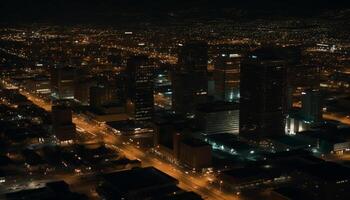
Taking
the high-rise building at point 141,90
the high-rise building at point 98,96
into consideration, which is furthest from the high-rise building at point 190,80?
the high-rise building at point 98,96

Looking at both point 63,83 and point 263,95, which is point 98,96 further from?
point 263,95

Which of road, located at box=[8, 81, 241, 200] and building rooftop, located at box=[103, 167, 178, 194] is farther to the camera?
road, located at box=[8, 81, 241, 200]

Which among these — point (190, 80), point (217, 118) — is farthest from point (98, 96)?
point (217, 118)

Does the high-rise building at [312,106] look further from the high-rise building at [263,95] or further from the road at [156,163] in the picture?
the road at [156,163]

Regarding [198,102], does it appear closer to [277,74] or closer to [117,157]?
[277,74]

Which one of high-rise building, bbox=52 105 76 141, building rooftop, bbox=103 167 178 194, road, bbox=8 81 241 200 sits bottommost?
road, bbox=8 81 241 200

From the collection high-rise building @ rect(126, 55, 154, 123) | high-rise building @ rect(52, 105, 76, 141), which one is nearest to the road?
high-rise building @ rect(52, 105, 76, 141)

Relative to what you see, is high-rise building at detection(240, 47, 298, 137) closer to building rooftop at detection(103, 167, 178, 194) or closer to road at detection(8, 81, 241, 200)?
road at detection(8, 81, 241, 200)
